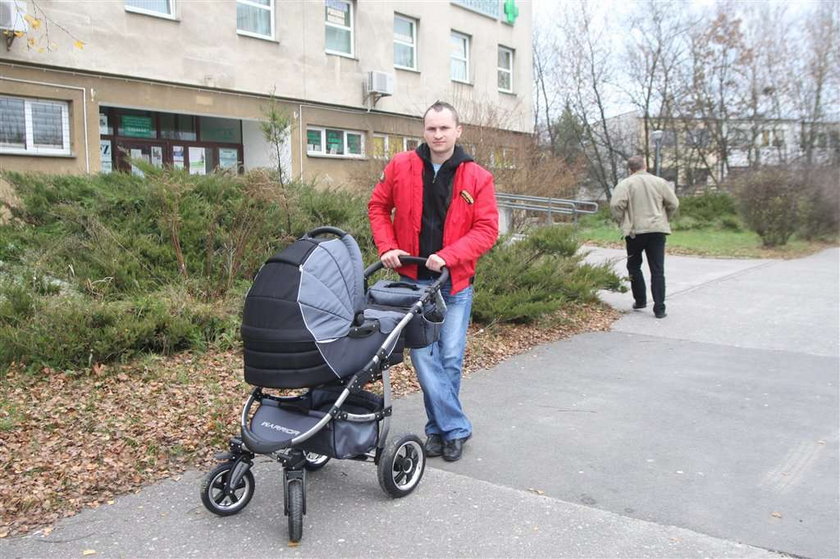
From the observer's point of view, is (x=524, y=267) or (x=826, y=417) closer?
(x=826, y=417)

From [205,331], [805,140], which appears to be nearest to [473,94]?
[805,140]

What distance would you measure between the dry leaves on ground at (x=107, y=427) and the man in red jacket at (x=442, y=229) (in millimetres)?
1354

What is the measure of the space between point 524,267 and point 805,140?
27.3 meters

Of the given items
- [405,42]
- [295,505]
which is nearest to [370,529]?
[295,505]

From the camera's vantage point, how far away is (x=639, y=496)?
3.98 meters

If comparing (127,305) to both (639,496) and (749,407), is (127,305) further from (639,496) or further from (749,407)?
(749,407)

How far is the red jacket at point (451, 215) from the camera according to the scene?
13.8 ft

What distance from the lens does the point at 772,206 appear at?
18.4 m

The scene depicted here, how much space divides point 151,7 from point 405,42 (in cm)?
834

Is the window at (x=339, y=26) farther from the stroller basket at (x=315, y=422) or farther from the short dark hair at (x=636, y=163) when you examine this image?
the stroller basket at (x=315, y=422)

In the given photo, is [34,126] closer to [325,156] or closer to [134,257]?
[325,156]

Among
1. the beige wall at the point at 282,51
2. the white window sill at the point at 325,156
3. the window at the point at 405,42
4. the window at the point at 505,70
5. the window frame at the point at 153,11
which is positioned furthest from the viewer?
the window at the point at 505,70

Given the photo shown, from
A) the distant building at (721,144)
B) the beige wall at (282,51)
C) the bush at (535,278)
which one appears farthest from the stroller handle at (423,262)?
the distant building at (721,144)

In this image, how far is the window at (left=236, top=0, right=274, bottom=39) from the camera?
17673mm
